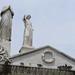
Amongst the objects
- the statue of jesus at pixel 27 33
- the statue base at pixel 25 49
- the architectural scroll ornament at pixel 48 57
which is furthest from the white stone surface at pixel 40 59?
the statue of jesus at pixel 27 33

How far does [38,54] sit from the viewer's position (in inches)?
1085

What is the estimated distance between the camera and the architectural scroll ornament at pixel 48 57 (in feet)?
88.7

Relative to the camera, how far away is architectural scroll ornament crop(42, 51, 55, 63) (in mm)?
27030

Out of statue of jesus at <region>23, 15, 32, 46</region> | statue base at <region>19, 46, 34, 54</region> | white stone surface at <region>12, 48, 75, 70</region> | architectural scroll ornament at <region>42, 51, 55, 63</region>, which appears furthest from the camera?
architectural scroll ornament at <region>42, 51, 55, 63</region>

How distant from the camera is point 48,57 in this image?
27641 millimetres

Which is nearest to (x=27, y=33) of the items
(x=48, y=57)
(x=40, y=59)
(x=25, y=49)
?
(x=25, y=49)

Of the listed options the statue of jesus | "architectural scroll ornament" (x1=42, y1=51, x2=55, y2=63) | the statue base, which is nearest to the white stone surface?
"architectural scroll ornament" (x1=42, y1=51, x2=55, y2=63)

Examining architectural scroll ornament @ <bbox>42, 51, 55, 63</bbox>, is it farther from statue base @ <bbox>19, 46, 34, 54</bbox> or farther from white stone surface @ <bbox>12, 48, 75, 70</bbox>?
statue base @ <bbox>19, 46, 34, 54</bbox>

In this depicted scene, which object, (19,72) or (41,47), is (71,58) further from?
(19,72)

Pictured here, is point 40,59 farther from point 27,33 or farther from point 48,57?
point 27,33

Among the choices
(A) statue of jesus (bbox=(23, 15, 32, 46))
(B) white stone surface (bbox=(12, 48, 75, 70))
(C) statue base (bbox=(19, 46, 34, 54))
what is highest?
(A) statue of jesus (bbox=(23, 15, 32, 46))

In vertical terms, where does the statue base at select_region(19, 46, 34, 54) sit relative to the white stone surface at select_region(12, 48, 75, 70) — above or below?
above

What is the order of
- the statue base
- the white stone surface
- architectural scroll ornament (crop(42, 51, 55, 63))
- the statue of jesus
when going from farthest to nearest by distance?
architectural scroll ornament (crop(42, 51, 55, 63)) → the white stone surface → the statue base → the statue of jesus

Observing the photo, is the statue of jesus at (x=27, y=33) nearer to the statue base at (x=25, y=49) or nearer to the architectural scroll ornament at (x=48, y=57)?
the statue base at (x=25, y=49)
